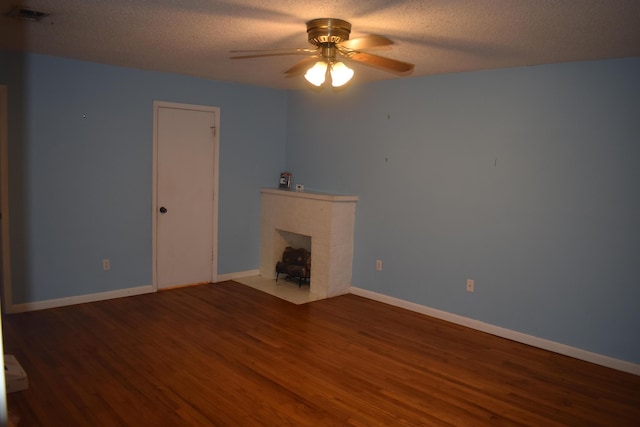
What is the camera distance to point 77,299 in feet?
15.3

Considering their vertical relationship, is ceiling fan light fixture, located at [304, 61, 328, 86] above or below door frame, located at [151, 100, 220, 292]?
above

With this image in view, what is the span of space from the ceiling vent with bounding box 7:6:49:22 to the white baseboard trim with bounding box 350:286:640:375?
152 inches

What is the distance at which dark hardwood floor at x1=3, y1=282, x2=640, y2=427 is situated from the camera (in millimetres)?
2850

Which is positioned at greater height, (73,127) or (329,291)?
(73,127)

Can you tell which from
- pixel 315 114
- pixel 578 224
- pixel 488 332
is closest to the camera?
pixel 578 224

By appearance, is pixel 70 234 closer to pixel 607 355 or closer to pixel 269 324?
pixel 269 324

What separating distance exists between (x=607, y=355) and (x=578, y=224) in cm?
103

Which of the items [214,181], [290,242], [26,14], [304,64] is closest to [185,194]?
[214,181]

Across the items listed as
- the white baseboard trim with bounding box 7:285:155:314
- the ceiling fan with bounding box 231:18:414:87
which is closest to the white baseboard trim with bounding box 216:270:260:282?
the white baseboard trim with bounding box 7:285:155:314

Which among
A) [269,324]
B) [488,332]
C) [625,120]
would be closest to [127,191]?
[269,324]

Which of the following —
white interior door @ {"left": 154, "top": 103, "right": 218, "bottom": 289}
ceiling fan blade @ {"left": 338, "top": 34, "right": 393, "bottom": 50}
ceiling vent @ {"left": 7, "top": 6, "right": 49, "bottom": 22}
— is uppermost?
ceiling vent @ {"left": 7, "top": 6, "right": 49, "bottom": 22}

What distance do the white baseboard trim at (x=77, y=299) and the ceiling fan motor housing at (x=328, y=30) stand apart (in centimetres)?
339

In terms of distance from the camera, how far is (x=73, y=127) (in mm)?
4492

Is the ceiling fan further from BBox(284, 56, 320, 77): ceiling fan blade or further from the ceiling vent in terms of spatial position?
the ceiling vent
